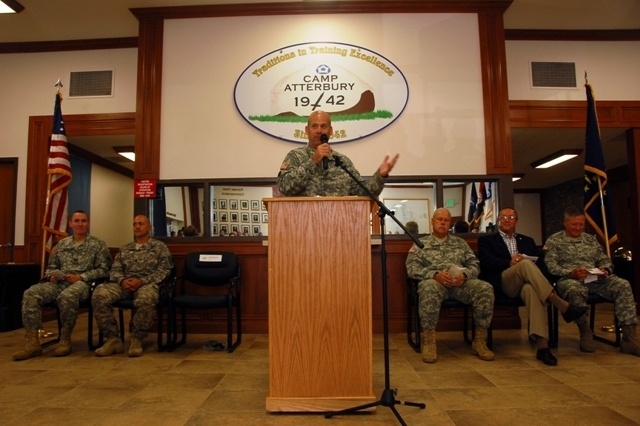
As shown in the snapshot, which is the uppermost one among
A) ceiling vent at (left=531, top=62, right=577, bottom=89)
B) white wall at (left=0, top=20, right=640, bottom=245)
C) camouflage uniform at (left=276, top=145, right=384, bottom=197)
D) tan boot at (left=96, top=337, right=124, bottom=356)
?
ceiling vent at (left=531, top=62, right=577, bottom=89)

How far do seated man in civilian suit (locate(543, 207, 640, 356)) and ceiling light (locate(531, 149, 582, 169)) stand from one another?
189 inches

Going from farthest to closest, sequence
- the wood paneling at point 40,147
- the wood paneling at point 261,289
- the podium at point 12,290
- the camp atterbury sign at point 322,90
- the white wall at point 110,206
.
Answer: the white wall at point 110,206, the wood paneling at point 40,147, the podium at point 12,290, the camp atterbury sign at point 322,90, the wood paneling at point 261,289

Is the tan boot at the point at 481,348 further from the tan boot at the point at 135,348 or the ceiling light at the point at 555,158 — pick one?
the ceiling light at the point at 555,158

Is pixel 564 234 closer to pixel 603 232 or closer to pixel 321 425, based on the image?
pixel 603 232

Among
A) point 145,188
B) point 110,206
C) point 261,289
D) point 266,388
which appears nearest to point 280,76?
point 145,188

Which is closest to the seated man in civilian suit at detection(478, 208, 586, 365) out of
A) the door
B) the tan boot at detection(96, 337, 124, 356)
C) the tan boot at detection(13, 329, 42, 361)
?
the tan boot at detection(96, 337, 124, 356)

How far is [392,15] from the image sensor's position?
443 centimetres

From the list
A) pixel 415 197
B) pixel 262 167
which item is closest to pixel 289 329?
pixel 262 167

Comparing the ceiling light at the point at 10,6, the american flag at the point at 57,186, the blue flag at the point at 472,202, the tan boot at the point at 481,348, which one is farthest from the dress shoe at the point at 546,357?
the ceiling light at the point at 10,6

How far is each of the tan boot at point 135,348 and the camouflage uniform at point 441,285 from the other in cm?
220

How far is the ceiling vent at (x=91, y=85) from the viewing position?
5137mm

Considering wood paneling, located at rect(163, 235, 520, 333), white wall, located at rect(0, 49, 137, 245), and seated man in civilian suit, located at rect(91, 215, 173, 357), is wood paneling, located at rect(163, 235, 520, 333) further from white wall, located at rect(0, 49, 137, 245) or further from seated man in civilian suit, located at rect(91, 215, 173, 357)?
white wall, located at rect(0, 49, 137, 245)

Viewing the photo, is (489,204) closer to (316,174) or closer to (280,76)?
(280,76)

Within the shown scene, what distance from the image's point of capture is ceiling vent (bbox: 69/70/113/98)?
16.9 feet
